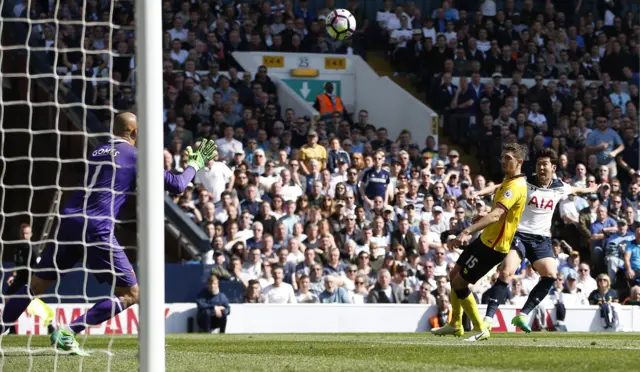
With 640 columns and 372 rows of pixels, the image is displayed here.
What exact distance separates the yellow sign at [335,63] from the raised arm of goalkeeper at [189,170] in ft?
50.6

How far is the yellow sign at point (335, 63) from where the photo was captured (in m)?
24.5

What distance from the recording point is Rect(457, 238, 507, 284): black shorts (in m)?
11.2

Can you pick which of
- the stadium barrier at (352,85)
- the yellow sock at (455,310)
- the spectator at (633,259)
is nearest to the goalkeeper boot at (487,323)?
the yellow sock at (455,310)

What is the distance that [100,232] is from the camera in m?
9.11

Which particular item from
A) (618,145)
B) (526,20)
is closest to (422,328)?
(618,145)

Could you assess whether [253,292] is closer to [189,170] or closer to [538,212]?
[538,212]

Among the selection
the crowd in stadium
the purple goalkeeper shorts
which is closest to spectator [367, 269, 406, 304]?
the crowd in stadium

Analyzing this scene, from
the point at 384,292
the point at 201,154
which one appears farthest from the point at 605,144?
the point at 201,154

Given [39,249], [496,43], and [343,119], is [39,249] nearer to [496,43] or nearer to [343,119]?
[343,119]

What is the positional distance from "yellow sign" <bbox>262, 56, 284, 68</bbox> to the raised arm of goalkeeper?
→ 46.6 ft

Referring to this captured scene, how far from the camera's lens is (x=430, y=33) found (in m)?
24.9

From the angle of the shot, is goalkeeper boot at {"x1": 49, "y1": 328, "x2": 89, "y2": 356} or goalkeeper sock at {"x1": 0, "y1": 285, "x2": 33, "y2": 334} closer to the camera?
goalkeeper boot at {"x1": 49, "y1": 328, "x2": 89, "y2": 356}

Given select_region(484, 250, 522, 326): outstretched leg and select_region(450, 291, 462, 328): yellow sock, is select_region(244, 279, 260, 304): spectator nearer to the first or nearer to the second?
select_region(484, 250, 522, 326): outstretched leg

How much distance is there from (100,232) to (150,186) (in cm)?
270
